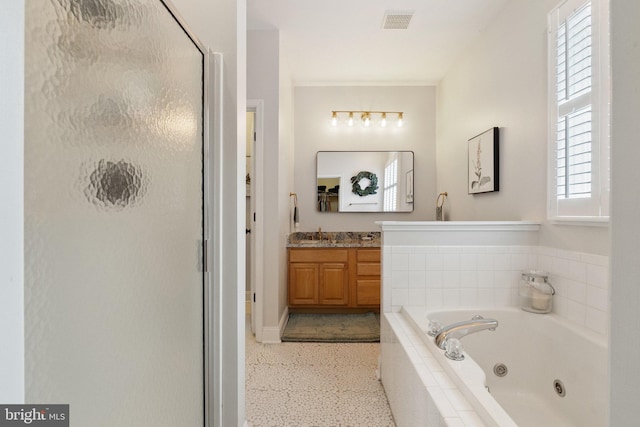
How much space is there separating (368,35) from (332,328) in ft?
8.87

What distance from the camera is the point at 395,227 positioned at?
75.6 inches

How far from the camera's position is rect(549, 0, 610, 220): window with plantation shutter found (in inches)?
56.2

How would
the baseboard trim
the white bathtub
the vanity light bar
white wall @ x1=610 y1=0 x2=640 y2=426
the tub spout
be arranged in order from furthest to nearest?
1. the vanity light bar
2. the baseboard trim
3. the tub spout
4. the white bathtub
5. white wall @ x1=610 y1=0 x2=640 y2=426

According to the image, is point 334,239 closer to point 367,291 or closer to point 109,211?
point 367,291

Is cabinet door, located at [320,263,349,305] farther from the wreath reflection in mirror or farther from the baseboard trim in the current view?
the wreath reflection in mirror

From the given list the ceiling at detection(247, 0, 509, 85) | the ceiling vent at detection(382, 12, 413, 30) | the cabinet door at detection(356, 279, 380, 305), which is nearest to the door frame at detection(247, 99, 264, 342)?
the ceiling at detection(247, 0, 509, 85)

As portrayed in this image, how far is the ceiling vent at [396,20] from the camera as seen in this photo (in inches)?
96.6

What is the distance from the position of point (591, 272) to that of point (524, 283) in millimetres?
377

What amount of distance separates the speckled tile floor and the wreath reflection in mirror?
1.80 metres

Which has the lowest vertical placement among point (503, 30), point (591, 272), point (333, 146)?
point (591, 272)

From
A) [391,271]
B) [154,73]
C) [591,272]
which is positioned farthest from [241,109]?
[591,272]

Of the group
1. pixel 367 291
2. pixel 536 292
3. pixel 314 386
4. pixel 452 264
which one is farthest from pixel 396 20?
pixel 314 386
